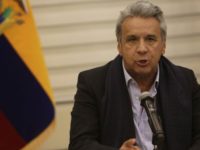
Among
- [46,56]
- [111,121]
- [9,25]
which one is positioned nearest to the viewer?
[9,25]

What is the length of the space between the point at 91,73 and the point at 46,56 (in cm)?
87

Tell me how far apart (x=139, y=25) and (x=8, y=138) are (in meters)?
0.96

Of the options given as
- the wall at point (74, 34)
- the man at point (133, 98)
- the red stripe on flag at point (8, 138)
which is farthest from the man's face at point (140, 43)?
the wall at point (74, 34)

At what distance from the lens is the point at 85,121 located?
2.68 m

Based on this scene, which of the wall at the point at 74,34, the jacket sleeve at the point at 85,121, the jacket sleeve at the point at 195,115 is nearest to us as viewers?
the jacket sleeve at the point at 85,121

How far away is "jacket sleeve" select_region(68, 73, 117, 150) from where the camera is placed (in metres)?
2.63

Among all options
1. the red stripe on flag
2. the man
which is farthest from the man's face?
the red stripe on flag

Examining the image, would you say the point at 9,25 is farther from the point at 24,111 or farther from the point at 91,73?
the point at 91,73

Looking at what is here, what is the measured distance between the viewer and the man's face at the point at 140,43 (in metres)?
2.69

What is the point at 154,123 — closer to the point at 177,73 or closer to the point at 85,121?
the point at 85,121

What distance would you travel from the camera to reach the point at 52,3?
12.0 ft

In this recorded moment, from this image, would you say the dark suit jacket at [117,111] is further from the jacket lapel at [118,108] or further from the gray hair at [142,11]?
the gray hair at [142,11]

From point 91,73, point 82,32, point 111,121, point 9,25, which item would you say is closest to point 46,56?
point 82,32

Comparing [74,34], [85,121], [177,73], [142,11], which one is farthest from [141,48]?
[74,34]
